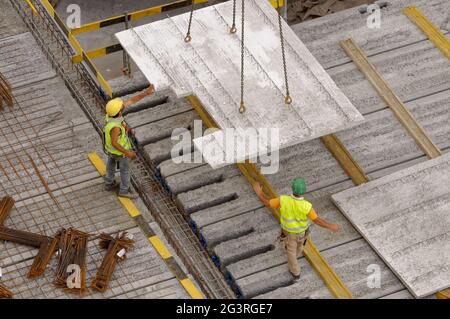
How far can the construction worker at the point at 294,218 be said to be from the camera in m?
20.5

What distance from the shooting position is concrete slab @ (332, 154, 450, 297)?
2127 cm

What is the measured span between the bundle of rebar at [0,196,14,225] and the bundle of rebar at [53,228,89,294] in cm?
89

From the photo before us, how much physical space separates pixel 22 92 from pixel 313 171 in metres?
4.51

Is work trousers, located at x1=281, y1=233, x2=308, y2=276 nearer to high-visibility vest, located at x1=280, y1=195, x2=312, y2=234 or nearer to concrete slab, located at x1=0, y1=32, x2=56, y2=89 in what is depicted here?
high-visibility vest, located at x1=280, y1=195, x2=312, y2=234

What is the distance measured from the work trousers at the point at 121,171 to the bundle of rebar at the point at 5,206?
1.36m

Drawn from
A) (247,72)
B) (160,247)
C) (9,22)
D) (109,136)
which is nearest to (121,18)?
(9,22)

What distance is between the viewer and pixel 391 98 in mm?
23922

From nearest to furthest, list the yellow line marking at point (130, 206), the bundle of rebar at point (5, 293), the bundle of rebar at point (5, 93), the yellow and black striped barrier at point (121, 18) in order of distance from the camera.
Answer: the bundle of rebar at point (5, 293) → the yellow line marking at point (130, 206) → the bundle of rebar at point (5, 93) → the yellow and black striped barrier at point (121, 18)

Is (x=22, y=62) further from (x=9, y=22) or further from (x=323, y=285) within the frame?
(x=323, y=285)

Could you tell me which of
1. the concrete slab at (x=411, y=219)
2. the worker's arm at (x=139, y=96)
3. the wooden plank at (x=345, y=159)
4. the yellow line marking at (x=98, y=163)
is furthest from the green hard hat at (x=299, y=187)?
the yellow line marking at (x=98, y=163)

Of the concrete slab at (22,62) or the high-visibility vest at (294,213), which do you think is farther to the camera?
the concrete slab at (22,62)

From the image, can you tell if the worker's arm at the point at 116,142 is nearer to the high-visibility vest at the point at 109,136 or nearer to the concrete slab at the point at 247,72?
the high-visibility vest at the point at 109,136

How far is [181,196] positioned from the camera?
22.3m

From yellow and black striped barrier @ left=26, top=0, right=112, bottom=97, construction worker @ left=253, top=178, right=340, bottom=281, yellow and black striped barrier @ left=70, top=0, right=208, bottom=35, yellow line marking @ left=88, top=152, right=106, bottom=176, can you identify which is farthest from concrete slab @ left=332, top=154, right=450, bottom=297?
yellow and black striped barrier @ left=70, top=0, right=208, bottom=35
